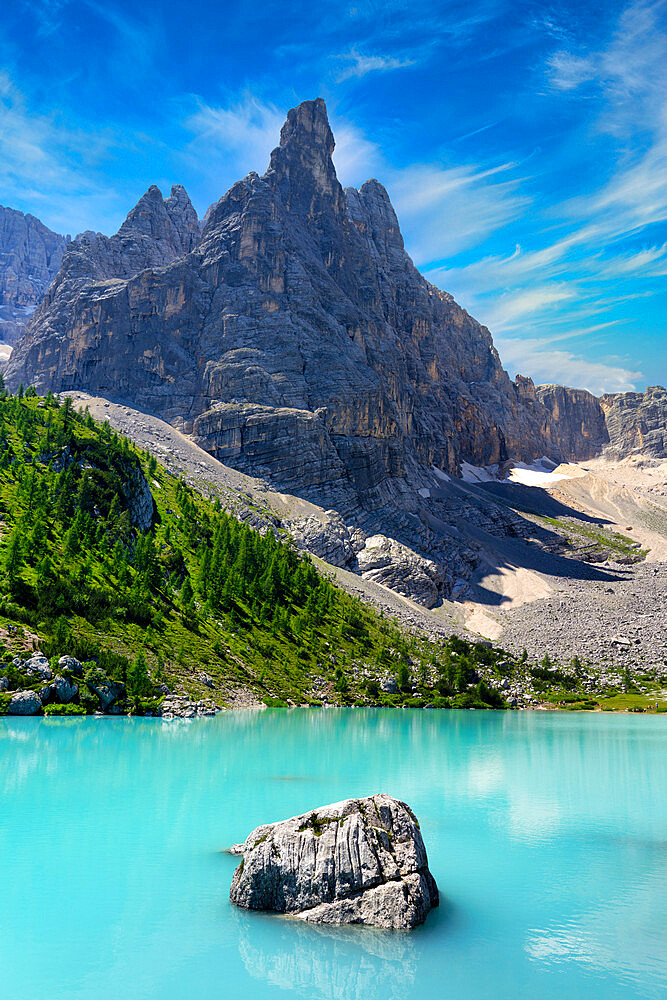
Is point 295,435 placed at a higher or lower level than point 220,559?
higher

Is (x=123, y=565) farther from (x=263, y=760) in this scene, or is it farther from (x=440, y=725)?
(x=263, y=760)

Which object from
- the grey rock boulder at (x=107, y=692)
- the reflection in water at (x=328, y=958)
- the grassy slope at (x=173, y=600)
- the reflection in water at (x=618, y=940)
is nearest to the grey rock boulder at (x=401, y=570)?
the grassy slope at (x=173, y=600)

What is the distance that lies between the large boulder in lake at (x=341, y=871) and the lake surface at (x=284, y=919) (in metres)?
0.50

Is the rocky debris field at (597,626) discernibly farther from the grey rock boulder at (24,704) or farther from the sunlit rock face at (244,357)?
the grey rock boulder at (24,704)

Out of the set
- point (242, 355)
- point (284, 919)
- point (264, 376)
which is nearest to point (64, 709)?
point (284, 919)

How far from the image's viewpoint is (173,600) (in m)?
89.9

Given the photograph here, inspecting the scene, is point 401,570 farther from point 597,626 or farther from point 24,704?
point 24,704

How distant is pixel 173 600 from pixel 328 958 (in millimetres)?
79438

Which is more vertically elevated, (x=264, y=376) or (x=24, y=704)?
(x=264, y=376)

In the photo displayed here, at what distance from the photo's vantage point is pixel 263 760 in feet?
129

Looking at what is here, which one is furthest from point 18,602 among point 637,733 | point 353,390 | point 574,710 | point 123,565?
point 353,390

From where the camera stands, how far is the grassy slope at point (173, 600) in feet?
233

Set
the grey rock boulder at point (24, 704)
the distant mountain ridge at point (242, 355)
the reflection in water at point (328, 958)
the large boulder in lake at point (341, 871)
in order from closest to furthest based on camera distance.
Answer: the reflection in water at point (328, 958)
the large boulder in lake at point (341, 871)
the grey rock boulder at point (24, 704)
the distant mountain ridge at point (242, 355)

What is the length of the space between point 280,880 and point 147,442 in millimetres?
144191
